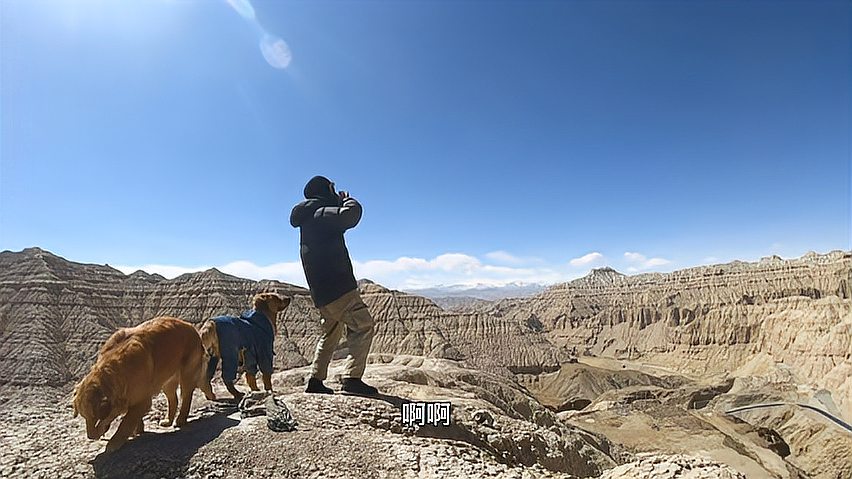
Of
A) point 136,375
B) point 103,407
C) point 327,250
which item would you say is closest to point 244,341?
point 327,250

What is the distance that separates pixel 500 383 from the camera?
477 inches

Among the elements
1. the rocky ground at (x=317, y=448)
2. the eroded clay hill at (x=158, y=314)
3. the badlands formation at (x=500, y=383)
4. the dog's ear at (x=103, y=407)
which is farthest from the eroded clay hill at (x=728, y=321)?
the dog's ear at (x=103, y=407)

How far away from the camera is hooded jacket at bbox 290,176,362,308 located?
5.37 m

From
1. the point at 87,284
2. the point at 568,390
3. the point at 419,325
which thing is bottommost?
the point at 568,390

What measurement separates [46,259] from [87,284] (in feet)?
16.9

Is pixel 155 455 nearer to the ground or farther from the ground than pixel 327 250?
nearer to the ground

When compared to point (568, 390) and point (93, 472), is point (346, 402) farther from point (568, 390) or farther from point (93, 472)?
point (568, 390)

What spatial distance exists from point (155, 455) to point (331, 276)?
99.8 inches

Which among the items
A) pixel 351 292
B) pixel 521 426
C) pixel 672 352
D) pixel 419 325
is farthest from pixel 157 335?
pixel 672 352

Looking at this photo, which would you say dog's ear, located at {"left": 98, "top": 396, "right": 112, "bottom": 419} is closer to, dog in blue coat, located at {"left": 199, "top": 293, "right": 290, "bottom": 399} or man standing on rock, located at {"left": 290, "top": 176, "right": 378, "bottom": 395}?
dog in blue coat, located at {"left": 199, "top": 293, "right": 290, "bottom": 399}

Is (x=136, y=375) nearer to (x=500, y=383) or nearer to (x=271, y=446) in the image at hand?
(x=271, y=446)

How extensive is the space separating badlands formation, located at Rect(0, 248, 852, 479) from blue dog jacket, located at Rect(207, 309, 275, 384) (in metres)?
0.41

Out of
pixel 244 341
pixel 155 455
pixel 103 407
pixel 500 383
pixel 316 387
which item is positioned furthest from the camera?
pixel 500 383

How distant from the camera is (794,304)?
60.3m
